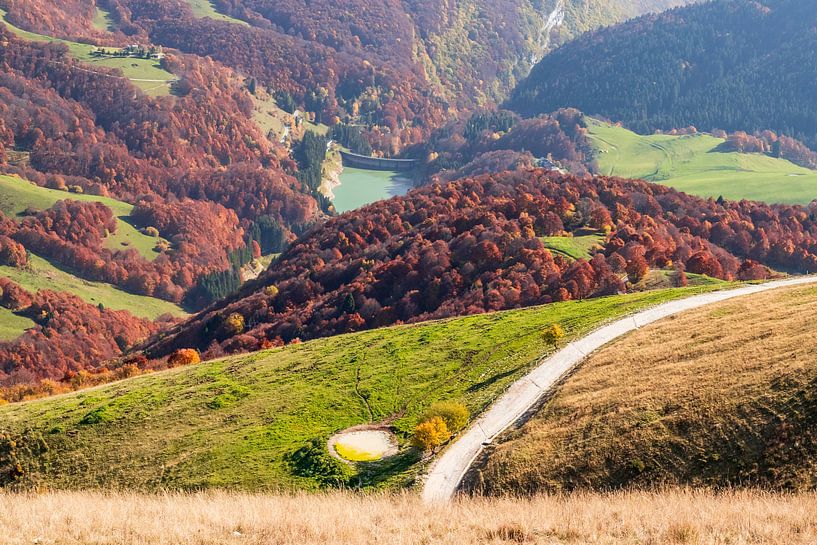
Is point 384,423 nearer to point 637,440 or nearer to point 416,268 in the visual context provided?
point 637,440

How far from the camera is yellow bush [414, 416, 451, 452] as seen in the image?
169ft

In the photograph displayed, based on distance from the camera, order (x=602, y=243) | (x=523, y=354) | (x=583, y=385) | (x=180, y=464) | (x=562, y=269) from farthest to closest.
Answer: (x=602, y=243)
(x=562, y=269)
(x=523, y=354)
(x=180, y=464)
(x=583, y=385)

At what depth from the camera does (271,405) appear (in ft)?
220

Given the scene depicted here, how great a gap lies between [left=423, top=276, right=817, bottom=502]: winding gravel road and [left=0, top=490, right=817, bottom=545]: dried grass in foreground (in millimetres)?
9334

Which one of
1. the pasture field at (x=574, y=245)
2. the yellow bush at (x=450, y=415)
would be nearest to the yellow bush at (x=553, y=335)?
the yellow bush at (x=450, y=415)

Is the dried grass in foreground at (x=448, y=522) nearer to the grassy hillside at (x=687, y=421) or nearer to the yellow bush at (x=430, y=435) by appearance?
the grassy hillside at (x=687, y=421)

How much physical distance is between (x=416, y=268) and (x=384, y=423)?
90218 mm

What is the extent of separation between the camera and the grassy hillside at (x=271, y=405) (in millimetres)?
56844

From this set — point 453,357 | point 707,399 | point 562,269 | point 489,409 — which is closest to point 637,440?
point 707,399

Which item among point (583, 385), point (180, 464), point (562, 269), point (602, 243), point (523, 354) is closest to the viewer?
point (583, 385)

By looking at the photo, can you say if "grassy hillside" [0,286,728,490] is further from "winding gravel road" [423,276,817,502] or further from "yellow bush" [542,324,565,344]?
"winding gravel road" [423,276,817,502]

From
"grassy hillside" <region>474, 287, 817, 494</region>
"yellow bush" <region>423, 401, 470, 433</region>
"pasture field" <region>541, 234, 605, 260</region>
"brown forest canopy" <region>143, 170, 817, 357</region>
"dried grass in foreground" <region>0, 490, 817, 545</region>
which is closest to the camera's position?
"dried grass in foreground" <region>0, 490, 817, 545</region>

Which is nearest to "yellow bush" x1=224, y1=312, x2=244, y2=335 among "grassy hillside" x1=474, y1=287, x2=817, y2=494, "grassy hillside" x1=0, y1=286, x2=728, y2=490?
"grassy hillside" x1=0, y1=286, x2=728, y2=490

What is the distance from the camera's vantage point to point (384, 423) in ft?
197
